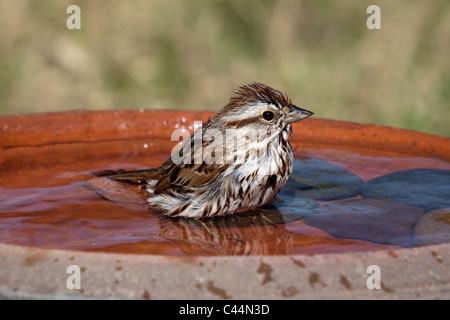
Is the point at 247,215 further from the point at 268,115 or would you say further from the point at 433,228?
the point at 433,228

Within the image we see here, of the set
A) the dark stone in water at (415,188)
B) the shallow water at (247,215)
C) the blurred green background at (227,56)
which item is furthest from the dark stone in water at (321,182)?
the blurred green background at (227,56)

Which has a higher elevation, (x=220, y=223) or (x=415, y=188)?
(x=415, y=188)

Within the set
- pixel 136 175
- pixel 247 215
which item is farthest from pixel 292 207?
pixel 136 175

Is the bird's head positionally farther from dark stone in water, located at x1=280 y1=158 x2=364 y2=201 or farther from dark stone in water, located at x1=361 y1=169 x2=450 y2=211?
dark stone in water, located at x1=361 y1=169 x2=450 y2=211

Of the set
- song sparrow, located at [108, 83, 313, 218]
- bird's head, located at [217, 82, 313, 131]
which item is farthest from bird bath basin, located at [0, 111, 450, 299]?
bird's head, located at [217, 82, 313, 131]
